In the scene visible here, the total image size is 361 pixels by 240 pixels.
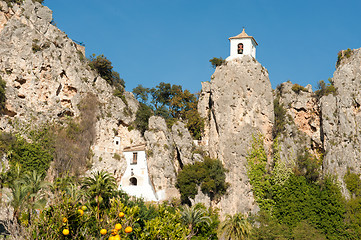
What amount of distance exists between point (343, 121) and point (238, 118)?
11.5 metres

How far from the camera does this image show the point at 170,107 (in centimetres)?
6156

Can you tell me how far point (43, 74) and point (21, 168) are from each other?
12130 millimetres

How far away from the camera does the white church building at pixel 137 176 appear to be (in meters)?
48.5

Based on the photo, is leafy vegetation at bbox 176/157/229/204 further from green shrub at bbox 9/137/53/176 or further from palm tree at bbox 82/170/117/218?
green shrub at bbox 9/137/53/176

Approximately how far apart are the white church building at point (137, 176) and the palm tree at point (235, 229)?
378 inches

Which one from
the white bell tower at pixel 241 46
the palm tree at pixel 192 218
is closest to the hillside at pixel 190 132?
the white bell tower at pixel 241 46

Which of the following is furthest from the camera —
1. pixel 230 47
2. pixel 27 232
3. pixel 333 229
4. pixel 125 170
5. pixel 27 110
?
pixel 230 47

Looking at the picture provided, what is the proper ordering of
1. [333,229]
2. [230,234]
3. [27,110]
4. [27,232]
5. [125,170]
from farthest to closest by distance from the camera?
[125,170]
[27,110]
[333,229]
[230,234]
[27,232]

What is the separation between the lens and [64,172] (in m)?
44.6

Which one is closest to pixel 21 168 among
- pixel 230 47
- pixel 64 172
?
pixel 64 172

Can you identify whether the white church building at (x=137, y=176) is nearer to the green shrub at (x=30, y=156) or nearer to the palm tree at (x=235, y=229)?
the green shrub at (x=30, y=156)

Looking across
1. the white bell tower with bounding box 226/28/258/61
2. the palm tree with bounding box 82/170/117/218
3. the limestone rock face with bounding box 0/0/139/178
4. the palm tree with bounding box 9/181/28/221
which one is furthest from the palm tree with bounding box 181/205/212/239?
the white bell tower with bounding box 226/28/258/61

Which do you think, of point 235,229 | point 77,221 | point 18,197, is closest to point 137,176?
point 235,229

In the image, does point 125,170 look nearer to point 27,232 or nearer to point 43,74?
point 43,74
